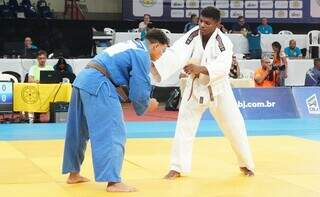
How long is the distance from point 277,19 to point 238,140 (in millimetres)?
18118

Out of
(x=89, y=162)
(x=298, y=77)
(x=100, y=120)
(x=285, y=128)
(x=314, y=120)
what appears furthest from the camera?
(x=298, y=77)

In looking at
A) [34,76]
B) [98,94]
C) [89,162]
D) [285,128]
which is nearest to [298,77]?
[285,128]

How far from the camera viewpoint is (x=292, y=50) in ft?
72.9

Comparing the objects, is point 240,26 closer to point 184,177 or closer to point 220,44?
point 220,44

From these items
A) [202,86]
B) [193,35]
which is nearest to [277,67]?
[193,35]

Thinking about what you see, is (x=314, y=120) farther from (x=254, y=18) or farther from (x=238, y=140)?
(x=254, y=18)

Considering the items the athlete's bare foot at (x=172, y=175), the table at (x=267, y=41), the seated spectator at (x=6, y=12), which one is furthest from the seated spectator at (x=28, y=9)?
the athlete's bare foot at (x=172, y=175)

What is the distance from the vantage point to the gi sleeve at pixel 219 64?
287 inches

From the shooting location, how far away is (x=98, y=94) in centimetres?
651

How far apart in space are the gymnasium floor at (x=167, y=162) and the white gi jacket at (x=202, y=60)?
1.06 meters

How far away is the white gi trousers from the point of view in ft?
24.5

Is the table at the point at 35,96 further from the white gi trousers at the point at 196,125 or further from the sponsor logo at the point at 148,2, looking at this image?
the sponsor logo at the point at 148,2

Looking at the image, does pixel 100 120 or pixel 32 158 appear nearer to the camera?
pixel 100 120

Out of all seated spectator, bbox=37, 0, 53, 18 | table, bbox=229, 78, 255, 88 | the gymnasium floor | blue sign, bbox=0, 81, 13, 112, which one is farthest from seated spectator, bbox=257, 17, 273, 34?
blue sign, bbox=0, 81, 13, 112
